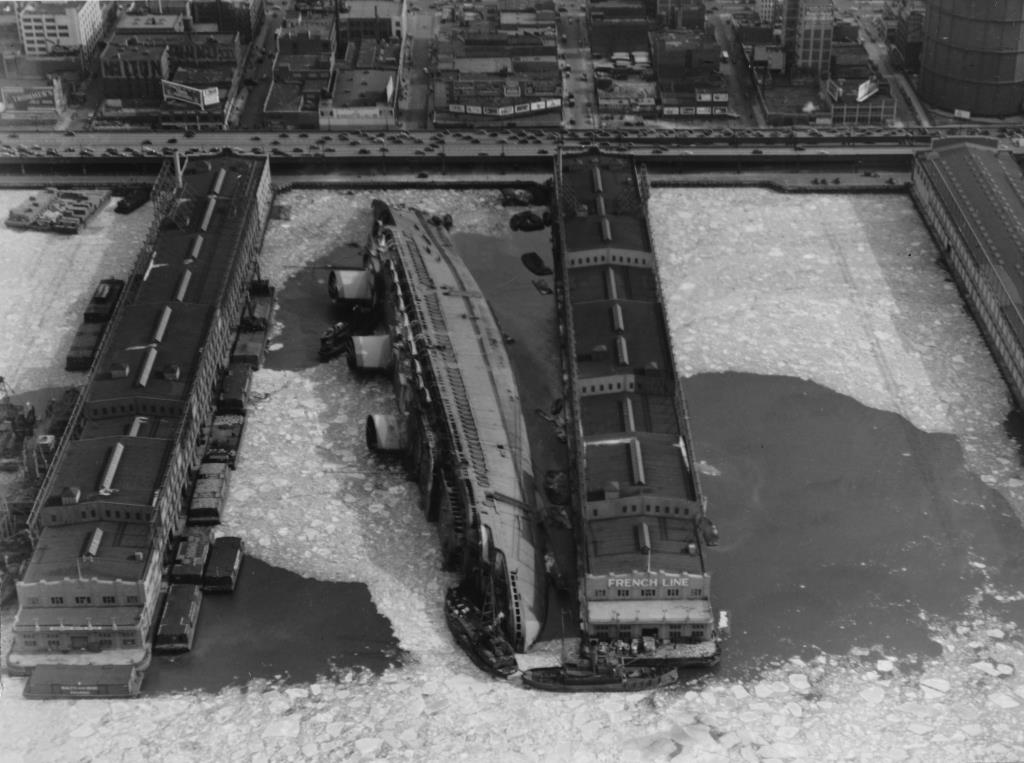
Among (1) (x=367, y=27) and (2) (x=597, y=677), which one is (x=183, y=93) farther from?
(2) (x=597, y=677)

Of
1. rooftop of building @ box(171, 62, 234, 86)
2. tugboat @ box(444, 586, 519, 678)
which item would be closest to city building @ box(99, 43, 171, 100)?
rooftop of building @ box(171, 62, 234, 86)

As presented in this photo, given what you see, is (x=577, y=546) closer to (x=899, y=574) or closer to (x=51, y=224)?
(x=899, y=574)

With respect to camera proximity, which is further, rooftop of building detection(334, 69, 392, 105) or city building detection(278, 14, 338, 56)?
city building detection(278, 14, 338, 56)

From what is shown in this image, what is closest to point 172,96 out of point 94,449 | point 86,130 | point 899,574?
point 86,130

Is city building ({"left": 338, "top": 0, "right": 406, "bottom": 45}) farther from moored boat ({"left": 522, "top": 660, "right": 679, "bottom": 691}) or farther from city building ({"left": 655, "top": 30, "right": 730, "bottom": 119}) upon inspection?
moored boat ({"left": 522, "top": 660, "right": 679, "bottom": 691})

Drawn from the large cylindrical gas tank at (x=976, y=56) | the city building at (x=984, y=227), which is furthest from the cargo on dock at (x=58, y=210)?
the large cylindrical gas tank at (x=976, y=56)
